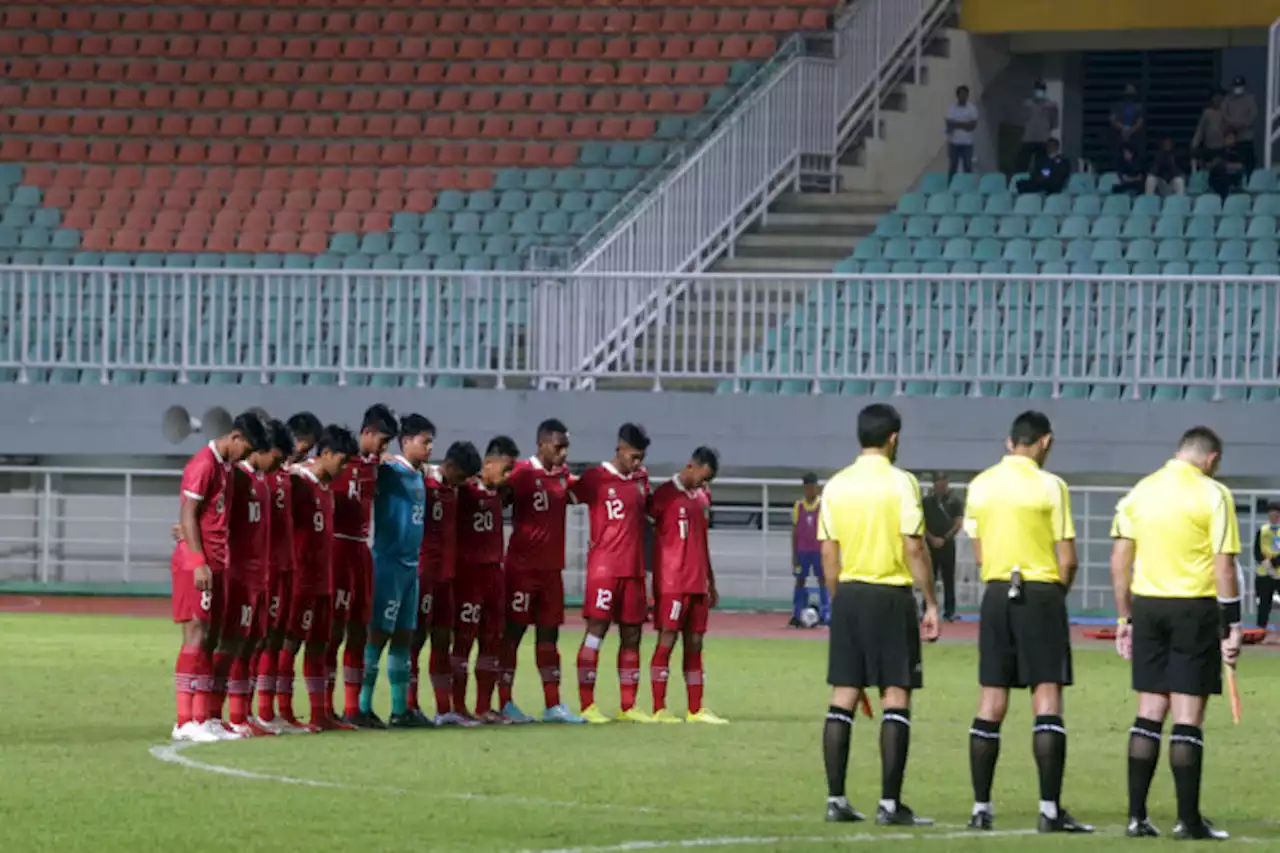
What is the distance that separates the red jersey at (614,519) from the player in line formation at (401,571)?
15 millimetres

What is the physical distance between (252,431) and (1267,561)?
14.2m

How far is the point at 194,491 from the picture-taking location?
14484 millimetres

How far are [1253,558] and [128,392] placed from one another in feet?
41.1

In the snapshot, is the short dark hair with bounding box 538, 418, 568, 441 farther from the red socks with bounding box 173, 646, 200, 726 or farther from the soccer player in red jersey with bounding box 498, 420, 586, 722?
the red socks with bounding box 173, 646, 200, 726

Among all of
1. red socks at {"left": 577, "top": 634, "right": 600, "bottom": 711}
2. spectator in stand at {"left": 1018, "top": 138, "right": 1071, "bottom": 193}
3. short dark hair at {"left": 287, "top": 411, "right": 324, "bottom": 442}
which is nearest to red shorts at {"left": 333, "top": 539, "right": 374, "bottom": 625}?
short dark hair at {"left": 287, "top": 411, "right": 324, "bottom": 442}

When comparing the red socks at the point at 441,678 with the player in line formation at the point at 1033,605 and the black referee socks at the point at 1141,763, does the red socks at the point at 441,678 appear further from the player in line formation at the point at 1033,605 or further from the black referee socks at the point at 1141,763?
the black referee socks at the point at 1141,763

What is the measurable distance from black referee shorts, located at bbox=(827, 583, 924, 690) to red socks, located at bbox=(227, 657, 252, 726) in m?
4.54

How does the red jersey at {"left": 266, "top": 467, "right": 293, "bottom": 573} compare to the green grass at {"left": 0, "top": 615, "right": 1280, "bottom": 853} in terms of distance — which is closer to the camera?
the green grass at {"left": 0, "top": 615, "right": 1280, "bottom": 853}

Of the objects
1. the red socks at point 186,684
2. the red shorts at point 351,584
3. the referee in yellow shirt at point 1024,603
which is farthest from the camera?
the red shorts at point 351,584

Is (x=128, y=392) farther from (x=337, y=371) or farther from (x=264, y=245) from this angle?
(x=264, y=245)

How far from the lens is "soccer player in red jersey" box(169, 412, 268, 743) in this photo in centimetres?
1459

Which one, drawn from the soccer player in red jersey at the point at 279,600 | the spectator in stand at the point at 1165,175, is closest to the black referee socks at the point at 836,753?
the soccer player in red jersey at the point at 279,600

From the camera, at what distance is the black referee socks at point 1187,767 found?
37.0 feet

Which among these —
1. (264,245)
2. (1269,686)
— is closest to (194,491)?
(1269,686)
